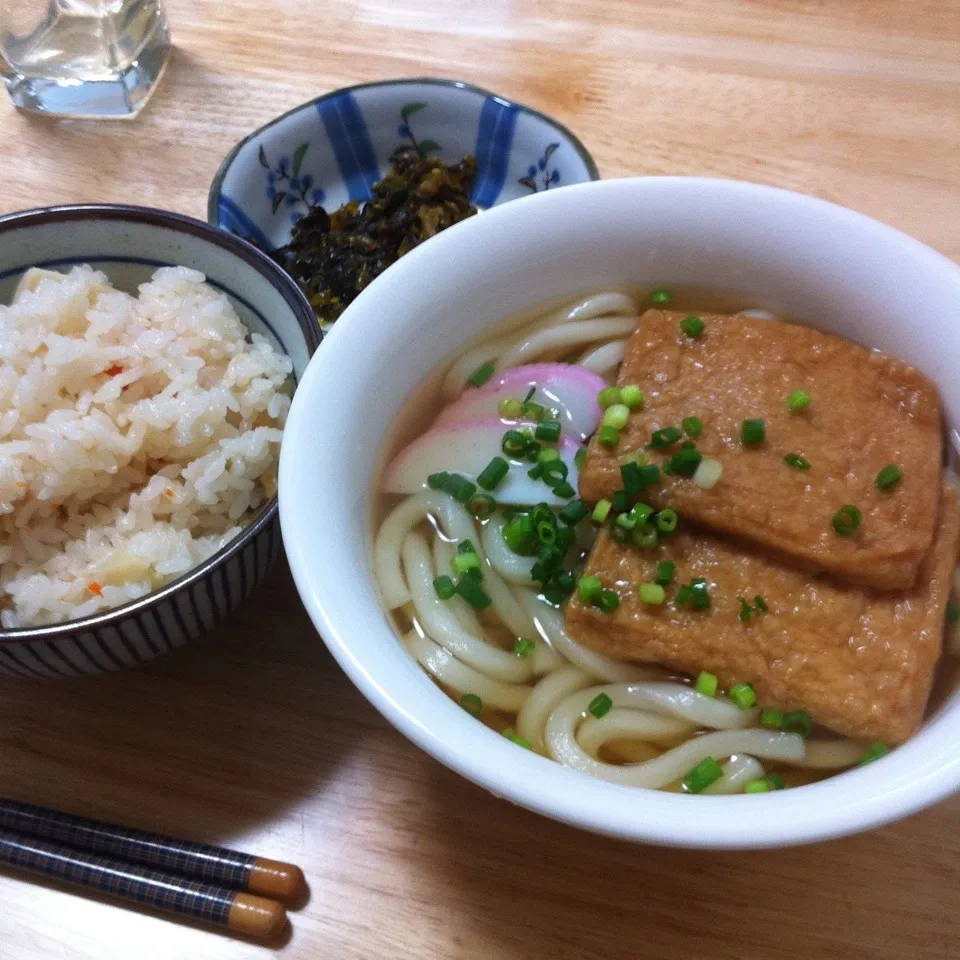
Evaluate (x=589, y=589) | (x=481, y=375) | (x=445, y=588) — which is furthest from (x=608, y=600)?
(x=481, y=375)

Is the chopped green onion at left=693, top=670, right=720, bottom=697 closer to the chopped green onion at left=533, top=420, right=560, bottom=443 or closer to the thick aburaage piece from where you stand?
the thick aburaage piece

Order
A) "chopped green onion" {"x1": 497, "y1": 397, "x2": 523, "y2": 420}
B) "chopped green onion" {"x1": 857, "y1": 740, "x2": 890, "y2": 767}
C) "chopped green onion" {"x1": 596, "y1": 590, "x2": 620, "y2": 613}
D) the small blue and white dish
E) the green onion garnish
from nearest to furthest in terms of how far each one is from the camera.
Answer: "chopped green onion" {"x1": 857, "y1": 740, "x2": 890, "y2": 767} → "chopped green onion" {"x1": 596, "y1": 590, "x2": 620, "y2": 613} → the green onion garnish → "chopped green onion" {"x1": 497, "y1": 397, "x2": 523, "y2": 420} → the small blue and white dish

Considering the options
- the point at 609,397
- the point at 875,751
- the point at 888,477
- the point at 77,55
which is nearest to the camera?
the point at 875,751

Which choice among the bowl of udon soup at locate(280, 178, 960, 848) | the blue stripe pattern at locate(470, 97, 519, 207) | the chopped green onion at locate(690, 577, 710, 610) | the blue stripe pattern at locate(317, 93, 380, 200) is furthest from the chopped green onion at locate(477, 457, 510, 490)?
the blue stripe pattern at locate(317, 93, 380, 200)

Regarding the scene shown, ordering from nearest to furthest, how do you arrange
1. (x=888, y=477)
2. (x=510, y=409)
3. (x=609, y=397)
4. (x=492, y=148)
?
1. (x=888, y=477)
2. (x=609, y=397)
3. (x=510, y=409)
4. (x=492, y=148)

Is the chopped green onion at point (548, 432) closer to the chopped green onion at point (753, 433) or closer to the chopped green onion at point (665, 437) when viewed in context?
the chopped green onion at point (665, 437)

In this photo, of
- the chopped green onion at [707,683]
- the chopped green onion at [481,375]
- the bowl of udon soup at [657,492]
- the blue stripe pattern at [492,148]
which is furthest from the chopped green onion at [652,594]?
the blue stripe pattern at [492,148]

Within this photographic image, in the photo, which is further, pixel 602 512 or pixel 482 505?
pixel 482 505

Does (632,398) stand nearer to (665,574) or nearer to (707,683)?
(665,574)
